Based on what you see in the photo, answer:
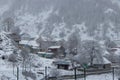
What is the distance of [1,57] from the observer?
3831cm

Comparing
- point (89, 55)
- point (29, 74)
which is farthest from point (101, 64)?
point (29, 74)

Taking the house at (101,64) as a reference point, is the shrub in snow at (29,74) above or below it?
below

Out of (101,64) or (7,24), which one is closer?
(101,64)

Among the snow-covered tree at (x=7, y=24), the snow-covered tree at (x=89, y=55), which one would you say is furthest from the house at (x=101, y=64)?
the snow-covered tree at (x=7, y=24)

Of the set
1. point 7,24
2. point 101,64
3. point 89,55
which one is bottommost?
point 101,64

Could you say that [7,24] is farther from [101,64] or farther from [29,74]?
[29,74]

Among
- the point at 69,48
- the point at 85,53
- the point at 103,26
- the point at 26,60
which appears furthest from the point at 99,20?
the point at 26,60

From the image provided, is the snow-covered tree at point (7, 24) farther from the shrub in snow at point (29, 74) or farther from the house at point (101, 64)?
the shrub in snow at point (29, 74)

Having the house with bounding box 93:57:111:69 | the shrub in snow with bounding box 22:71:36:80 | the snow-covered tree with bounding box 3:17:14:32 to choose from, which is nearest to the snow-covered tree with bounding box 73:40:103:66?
the house with bounding box 93:57:111:69

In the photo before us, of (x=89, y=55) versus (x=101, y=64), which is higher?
(x=89, y=55)

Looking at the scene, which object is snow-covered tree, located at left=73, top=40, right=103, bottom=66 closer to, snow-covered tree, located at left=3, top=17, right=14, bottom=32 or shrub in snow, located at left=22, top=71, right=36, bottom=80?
shrub in snow, located at left=22, top=71, right=36, bottom=80

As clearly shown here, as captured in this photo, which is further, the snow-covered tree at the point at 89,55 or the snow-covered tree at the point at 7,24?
the snow-covered tree at the point at 7,24

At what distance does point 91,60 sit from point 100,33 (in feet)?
252

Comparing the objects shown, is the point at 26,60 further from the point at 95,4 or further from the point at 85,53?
the point at 95,4
